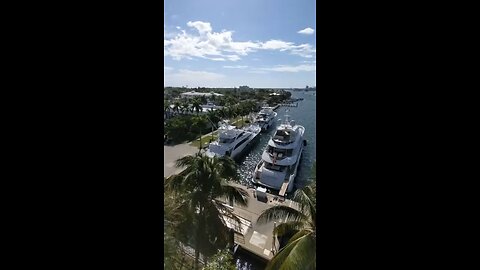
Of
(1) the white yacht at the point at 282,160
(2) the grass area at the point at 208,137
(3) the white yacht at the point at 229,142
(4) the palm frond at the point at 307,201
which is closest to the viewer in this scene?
(4) the palm frond at the point at 307,201

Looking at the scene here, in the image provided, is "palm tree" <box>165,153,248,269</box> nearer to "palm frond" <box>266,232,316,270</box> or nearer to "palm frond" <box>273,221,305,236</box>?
"palm frond" <box>273,221,305,236</box>

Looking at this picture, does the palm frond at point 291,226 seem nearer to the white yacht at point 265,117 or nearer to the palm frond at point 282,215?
the palm frond at point 282,215

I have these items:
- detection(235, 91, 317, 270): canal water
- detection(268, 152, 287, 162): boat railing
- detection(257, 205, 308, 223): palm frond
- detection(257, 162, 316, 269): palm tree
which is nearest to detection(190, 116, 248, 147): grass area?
detection(235, 91, 317, 270): canal water

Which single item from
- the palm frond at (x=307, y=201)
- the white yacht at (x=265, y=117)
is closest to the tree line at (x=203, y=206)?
the palm frond at (x=307, y=201)

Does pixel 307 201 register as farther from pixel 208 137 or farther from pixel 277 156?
pixel 208 137

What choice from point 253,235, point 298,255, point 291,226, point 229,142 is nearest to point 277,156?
point 229,142
